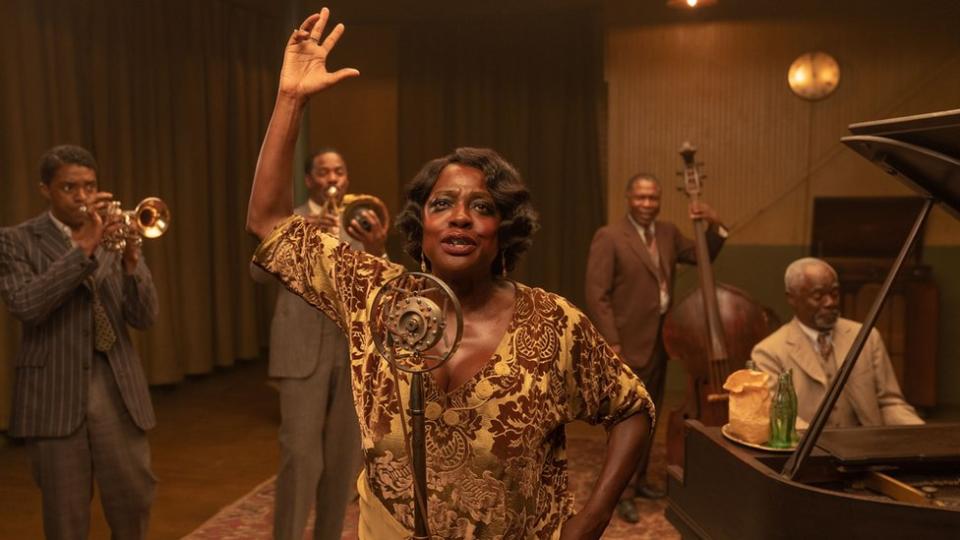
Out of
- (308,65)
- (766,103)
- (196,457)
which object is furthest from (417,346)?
(766,103)

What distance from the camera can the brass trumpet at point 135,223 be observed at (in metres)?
2.95

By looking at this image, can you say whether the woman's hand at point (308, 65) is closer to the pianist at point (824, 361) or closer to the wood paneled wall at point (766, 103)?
the pianist at point (824, 361)

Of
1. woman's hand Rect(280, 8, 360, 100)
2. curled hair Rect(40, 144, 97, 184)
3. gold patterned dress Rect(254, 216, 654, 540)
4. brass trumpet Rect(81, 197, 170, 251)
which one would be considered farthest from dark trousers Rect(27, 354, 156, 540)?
woman's hand Rect(280, 8, 360, 100)

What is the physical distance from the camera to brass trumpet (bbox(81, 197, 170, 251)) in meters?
2.95

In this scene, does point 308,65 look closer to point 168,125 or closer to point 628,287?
point 628,287

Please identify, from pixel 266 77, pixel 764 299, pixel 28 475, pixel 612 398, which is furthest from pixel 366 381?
pixel 266 77

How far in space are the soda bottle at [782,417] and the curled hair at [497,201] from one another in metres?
1.09

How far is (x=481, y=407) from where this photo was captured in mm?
1562

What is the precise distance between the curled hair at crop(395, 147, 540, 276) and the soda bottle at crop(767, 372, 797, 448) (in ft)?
3.59

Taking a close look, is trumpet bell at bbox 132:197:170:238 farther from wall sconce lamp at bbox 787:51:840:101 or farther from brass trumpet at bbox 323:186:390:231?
wall sconce lamp at bbox 787:51:840:101

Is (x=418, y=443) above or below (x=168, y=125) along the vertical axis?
below

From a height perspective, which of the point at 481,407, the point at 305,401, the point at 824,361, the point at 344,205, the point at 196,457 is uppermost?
the point at 344,205

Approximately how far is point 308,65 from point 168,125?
5458mm

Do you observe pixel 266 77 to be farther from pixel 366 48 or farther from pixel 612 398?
pixel 612 398
